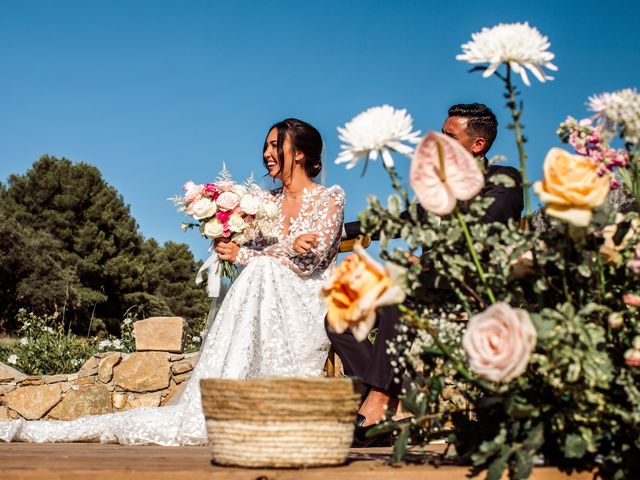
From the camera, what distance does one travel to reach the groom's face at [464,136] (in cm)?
461

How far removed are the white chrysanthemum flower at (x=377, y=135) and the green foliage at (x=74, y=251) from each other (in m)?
22.0

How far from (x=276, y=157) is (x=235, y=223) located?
2.25 feet

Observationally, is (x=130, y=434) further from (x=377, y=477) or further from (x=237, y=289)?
(x=377, y=477)

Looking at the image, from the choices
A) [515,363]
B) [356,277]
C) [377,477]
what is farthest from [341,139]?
[377,477]

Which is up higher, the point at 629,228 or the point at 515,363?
the point at 629,228

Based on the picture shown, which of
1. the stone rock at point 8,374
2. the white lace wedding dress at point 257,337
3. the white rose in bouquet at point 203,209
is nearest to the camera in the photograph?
the white lace wedding dress at point 257,337

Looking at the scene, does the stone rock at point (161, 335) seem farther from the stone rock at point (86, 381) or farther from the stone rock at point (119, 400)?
the stone rock at point (86, 381)

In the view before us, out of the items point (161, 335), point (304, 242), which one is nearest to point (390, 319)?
point (304, 242)

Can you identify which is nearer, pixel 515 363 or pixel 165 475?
pixel 515 363

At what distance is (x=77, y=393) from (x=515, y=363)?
6084 millimetres

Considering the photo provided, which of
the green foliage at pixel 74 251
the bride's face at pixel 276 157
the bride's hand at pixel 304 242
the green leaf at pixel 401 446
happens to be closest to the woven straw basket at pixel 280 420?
the green leaf at pixel 401 446

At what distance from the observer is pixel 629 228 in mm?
2010

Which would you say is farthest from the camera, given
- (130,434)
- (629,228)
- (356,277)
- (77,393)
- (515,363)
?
(77,393)

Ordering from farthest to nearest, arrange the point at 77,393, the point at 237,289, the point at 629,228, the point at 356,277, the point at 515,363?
the point at 77,393 → the point at 237,289 → the point at 629,228 → the point at 356,277 → the point at 515,363
